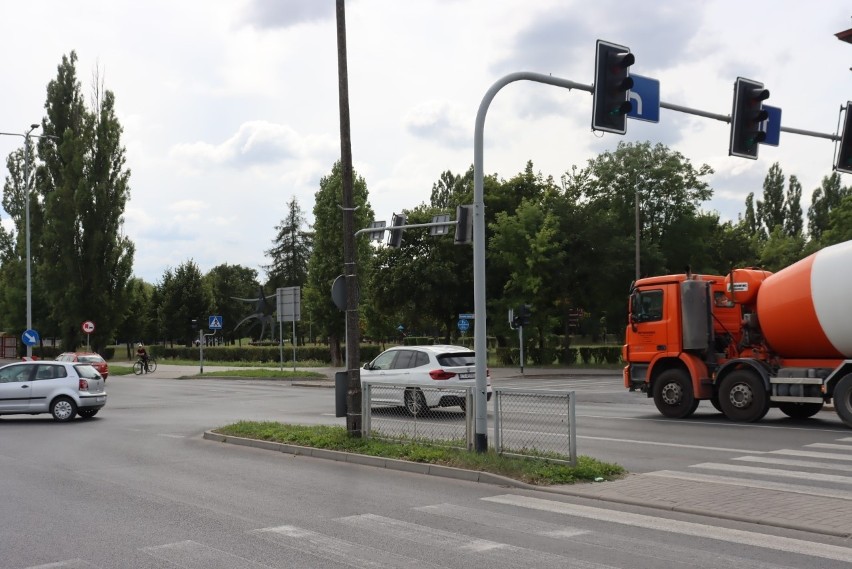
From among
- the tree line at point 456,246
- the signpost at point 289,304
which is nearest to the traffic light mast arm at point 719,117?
the signpost at point 289,304

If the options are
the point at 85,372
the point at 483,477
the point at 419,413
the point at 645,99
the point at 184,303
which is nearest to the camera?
the point at 483,477

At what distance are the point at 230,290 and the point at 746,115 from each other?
348 ft

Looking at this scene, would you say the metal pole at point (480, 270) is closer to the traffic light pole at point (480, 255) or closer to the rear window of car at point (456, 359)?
the traffic light pole at point (480, 255)

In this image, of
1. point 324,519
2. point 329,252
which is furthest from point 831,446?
point 329,252

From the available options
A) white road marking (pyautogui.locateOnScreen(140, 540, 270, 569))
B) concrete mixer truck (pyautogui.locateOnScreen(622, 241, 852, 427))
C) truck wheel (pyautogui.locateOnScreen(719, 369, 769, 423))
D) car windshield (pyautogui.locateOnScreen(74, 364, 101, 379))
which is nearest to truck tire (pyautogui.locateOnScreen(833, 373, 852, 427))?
concrete mixer truck (pyautogui.locateOnScreen(622, 241, 852, 427))

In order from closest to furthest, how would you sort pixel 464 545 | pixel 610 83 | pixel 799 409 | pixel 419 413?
1. pixel 464 545
2. pixel 610 83
3. pixel 419 413
4. pixel 799 409

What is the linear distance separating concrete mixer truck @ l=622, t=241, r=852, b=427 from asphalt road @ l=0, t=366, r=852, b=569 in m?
1.85

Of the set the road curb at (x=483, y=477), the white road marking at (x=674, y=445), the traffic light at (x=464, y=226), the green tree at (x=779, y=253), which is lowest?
the white road marking at (x=674, y=445)

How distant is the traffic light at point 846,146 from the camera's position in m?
15.2

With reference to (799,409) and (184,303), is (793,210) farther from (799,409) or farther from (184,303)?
(799,409)

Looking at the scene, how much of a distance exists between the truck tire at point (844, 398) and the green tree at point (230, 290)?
75.0 meters

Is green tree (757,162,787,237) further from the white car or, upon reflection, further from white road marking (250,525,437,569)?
white road marking (250,525,437,569)

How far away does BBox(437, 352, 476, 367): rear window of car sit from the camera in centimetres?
1919

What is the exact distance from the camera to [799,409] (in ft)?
57.9
